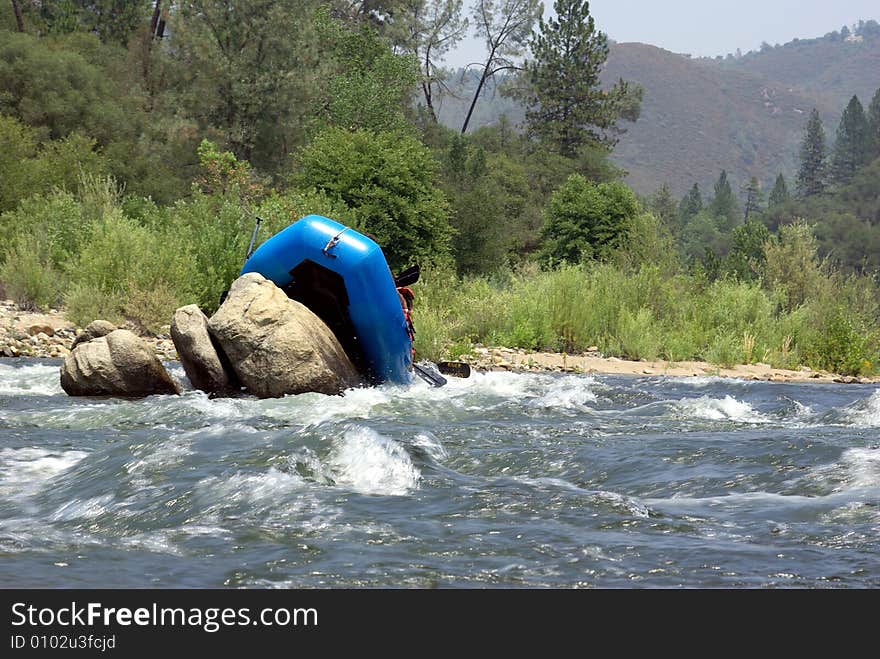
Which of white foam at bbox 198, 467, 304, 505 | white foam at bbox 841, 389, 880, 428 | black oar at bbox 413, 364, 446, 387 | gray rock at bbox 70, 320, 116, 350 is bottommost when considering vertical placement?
black oar at bbox 413, 364, 446, 387

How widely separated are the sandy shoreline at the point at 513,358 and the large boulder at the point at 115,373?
9.98 ft

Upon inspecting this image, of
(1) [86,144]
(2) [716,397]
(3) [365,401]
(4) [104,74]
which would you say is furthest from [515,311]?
(4) [104,74]

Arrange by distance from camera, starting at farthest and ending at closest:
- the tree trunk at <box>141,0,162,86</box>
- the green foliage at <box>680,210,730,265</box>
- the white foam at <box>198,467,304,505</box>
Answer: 1. the green foliage at <box>680,210,730,265</box>
2. the tree trunk at <box>141,0,162,86</box>
3. the white foam at <box>198,467,304,505</box>

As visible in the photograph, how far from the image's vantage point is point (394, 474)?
5902mm

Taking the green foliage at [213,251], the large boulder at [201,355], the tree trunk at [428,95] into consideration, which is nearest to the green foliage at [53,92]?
the tree trunk at [428,95]

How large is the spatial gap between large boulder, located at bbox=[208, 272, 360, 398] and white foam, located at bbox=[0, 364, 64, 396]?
63.4 inches

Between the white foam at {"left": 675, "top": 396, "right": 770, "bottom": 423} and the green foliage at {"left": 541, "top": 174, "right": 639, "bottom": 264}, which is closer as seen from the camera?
the white foam at {"left": 675, "top": 396, "right": 770, "bottom": 423}

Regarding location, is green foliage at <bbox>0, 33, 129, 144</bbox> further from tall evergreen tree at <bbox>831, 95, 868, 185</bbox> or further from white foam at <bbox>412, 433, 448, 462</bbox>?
tall evergreen tree at <bbox>831, 95, 868, 185</bbox>

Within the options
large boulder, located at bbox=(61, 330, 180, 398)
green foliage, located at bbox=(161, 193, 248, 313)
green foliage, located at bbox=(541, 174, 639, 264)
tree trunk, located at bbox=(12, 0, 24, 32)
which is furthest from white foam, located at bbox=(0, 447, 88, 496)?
tree trunk, located at bbox=(12, 0, 24, 32)

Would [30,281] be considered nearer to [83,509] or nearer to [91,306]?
[91,306]

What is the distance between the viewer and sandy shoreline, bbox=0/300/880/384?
12922 millimetres

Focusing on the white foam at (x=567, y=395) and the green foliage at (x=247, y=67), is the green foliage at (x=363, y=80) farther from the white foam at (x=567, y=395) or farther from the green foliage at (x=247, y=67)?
the white foam at (x=567, y=395)

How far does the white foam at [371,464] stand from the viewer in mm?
5688
